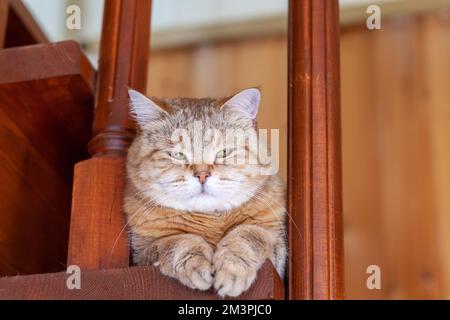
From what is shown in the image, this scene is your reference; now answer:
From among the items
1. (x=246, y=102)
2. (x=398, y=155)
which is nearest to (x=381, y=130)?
(x=398, y=155)

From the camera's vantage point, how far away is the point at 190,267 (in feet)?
3.94

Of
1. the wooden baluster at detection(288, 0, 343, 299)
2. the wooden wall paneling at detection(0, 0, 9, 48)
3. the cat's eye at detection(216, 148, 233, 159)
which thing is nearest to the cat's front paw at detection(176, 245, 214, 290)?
the wooden baluster at detection(288, 0, 343, 299)

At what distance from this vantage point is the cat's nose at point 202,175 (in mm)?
1427

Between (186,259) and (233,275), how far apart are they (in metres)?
0.11

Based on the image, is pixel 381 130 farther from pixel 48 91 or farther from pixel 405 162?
pixel 48 91

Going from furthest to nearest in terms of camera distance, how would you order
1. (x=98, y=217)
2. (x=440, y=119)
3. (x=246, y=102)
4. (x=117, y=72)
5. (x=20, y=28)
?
(x=440, y=119), (x=20, y=28), (x=246, y=102), (x=117, y=72), (x=98, y=217)

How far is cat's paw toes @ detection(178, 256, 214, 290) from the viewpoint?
1175 mm

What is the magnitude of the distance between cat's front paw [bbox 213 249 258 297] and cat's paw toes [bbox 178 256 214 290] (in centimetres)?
1

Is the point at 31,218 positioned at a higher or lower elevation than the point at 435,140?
lower

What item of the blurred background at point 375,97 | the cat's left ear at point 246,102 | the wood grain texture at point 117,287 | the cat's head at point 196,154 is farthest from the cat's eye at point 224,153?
the blurred background at point 375,97

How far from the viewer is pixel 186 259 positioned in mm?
1240
